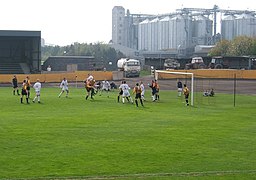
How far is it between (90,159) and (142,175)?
2787mm

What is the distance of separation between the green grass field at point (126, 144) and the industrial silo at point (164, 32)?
162 m

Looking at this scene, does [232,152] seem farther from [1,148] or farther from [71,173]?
[1,148]

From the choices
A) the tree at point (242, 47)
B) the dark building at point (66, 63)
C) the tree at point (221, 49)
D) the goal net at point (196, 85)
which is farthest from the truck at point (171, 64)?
the tree at point (221, 49)

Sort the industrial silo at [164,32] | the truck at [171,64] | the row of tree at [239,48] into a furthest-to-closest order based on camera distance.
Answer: the industrial silo at [164,32] → the row of tree at [239,48] → the truck at [171,64]

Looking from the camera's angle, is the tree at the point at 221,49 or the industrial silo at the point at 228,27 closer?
the tree at the point at 221,49

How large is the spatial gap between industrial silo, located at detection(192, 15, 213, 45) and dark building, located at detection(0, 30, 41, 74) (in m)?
113

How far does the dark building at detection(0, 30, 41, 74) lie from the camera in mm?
78062

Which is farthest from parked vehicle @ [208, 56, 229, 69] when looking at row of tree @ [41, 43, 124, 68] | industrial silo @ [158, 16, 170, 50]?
industrial silo @ [158, 16, 170, 50]

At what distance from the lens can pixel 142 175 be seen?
14992 mm

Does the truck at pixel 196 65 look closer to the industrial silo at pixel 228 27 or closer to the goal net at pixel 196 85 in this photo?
the goal net at pixel 196 85

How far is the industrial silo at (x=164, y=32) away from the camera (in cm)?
19512

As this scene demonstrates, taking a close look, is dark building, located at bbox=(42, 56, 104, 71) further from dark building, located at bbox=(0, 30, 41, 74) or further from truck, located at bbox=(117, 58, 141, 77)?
truck, located at bbox=(117, 58, 141, 77)

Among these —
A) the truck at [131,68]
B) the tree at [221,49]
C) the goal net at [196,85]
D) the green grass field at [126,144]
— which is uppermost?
the tree at [221,49]

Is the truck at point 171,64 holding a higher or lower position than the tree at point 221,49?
lower
